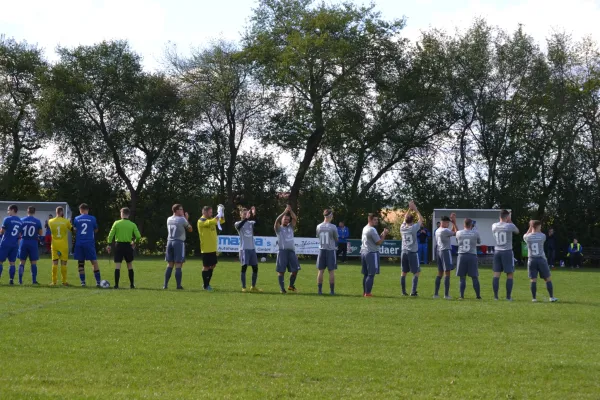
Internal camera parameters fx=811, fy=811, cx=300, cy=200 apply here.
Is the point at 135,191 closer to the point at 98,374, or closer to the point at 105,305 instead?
the point at 105,305

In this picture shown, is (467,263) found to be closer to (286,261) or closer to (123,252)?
(286,261)

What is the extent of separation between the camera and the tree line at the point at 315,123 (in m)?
46.5

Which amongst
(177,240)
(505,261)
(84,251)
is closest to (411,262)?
(505,261)

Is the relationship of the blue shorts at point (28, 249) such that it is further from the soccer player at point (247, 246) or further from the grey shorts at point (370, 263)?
the grey shorts at point (370, 263)

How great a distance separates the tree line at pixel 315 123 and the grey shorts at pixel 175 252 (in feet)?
88.3

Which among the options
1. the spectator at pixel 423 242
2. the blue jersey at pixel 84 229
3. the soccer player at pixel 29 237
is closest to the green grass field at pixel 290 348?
the blue jersey at pixel 84 229

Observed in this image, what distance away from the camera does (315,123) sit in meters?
46.3

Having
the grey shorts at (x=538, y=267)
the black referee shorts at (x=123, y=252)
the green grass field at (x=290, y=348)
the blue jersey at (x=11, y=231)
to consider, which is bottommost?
the green grass field at (x=290, y=348)

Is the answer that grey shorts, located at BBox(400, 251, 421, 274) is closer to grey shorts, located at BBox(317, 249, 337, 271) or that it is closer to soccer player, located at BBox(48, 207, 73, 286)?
grey shorts, located at BBox(317, 249, 337, 271)

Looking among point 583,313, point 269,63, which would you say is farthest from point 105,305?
point 269,63

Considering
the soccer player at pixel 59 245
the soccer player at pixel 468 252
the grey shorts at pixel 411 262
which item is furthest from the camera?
the soccer player at pixel 59 245

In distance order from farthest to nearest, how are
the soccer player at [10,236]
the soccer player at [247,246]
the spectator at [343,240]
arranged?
the spectator at [343,240], the soccer player at [10,236], the soccer player at [247,246]

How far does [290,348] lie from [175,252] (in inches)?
386

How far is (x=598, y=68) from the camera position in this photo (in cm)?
4653
